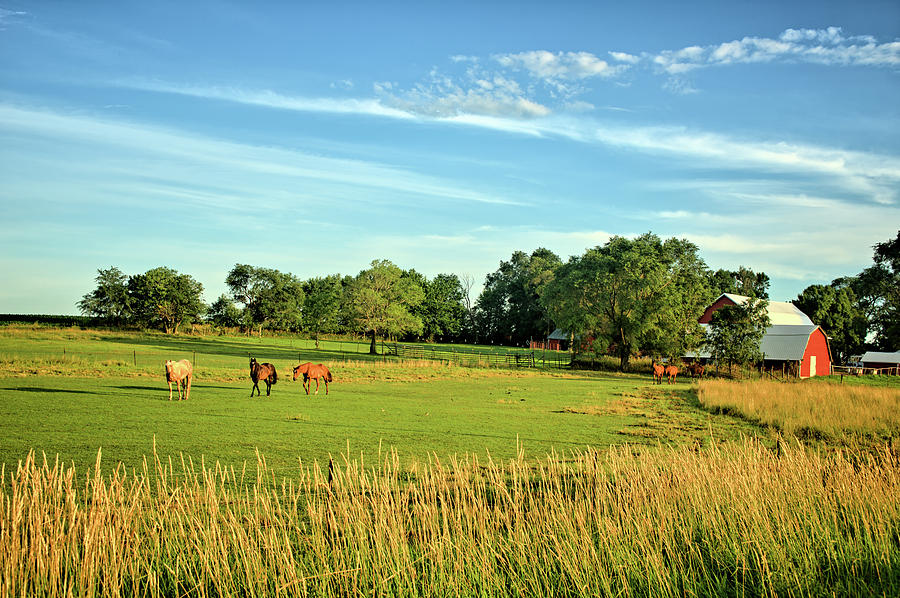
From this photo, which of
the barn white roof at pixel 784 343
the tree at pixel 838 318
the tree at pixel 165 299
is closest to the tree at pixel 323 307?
the tree at pixel 165 299

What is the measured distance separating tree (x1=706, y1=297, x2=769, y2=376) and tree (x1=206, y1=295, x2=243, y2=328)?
6339cm

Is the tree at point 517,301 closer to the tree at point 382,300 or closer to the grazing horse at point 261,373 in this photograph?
the tree at point 382,300

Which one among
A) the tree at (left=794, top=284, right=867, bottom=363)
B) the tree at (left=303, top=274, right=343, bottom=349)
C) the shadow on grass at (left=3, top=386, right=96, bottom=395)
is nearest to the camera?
the shadow on grass at (left=3, top=386, right=96, bottom=395)

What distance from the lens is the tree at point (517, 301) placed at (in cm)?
10431

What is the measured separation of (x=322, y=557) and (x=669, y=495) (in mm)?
4711

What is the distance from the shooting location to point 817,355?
181ft

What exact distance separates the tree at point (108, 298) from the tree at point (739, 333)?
2828 inches

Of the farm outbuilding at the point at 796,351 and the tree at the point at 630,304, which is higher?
the tree at the point at 630,304

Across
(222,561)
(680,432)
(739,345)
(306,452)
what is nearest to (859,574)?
(222,561)

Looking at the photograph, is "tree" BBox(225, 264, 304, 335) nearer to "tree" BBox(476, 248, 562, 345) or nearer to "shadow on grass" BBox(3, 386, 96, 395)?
"tree" BBox(476, 248, 562, 345)

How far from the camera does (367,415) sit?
61.5ft

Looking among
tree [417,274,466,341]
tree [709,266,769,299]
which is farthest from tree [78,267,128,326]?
tree [709,266,769,299]

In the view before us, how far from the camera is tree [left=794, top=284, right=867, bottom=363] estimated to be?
77.9 meters

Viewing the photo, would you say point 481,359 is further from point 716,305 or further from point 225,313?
point 225,313
